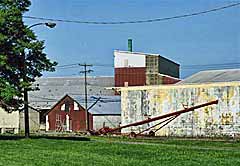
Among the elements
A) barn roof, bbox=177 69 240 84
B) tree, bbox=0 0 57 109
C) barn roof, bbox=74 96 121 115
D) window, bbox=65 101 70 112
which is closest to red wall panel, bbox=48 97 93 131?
window, bbox=65 101 70 112

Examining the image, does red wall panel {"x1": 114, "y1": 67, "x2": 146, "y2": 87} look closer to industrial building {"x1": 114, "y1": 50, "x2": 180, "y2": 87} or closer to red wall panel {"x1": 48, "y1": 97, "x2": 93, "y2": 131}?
industrial building {"x1": 114, "y1": 50, "x2": 180, "y2": 87}

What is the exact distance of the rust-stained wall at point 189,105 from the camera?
181ft

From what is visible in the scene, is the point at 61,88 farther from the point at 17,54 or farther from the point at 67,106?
the point at 17,54

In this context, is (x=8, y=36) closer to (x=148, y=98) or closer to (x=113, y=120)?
(x=148, y=98)

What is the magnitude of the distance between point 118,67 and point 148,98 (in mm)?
27008

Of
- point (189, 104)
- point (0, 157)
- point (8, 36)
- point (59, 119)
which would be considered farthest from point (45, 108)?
point (0, 157)

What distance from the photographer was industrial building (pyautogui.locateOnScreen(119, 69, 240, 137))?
55.2 m

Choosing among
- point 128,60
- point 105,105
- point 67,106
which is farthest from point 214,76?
point 67,106

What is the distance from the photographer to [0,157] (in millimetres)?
22844

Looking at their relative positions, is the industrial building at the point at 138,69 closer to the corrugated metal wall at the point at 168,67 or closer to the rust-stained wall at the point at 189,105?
the corrugated metal wall at the point at 168,67

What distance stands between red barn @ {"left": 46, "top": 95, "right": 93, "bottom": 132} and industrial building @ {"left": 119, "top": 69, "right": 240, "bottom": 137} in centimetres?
2257

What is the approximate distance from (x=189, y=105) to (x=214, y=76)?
298 inches

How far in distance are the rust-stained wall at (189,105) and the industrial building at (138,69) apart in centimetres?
2352

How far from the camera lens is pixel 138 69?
89188 mm
